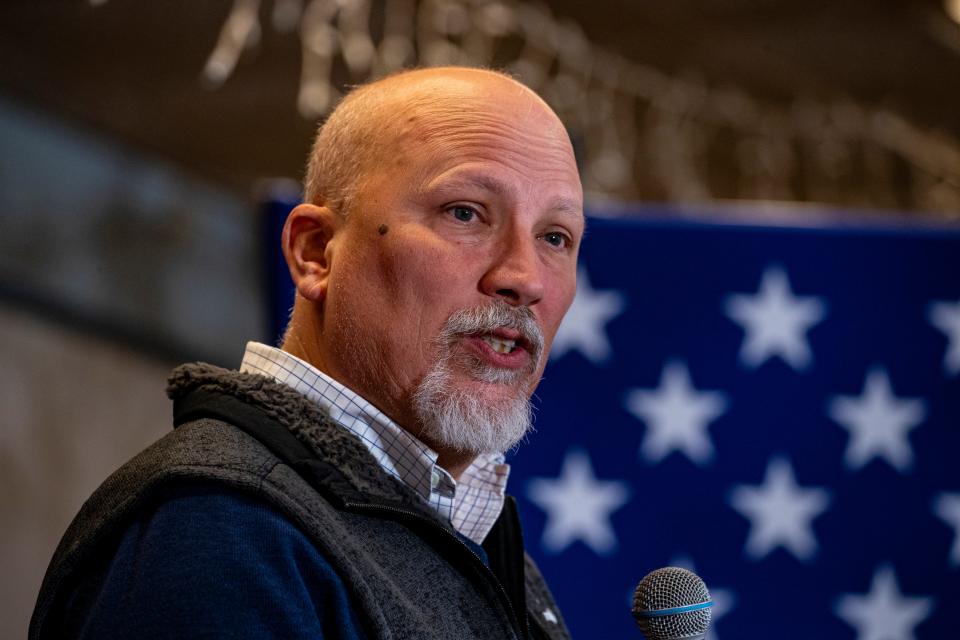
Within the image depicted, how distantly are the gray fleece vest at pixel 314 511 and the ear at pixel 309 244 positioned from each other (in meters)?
0.19

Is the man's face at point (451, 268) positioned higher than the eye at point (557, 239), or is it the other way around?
the eye at point (557, 239)

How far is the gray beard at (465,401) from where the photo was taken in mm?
1253

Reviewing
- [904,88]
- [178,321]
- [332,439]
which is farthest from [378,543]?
[904,88]

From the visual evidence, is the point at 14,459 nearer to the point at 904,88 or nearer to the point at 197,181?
the point at 197,181

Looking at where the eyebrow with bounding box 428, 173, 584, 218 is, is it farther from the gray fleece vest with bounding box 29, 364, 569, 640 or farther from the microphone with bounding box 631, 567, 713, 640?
the microphone with bounding box 631, 567, 713, 640

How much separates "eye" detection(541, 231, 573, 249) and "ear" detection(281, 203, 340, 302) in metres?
0.24

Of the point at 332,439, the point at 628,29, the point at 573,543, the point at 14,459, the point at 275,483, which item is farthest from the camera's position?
the point at 628,29

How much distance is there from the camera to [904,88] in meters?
5.35

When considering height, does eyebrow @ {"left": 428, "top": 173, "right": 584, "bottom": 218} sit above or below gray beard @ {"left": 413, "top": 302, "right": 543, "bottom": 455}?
above

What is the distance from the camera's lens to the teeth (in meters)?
→ 1.28

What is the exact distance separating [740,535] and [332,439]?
1494mm

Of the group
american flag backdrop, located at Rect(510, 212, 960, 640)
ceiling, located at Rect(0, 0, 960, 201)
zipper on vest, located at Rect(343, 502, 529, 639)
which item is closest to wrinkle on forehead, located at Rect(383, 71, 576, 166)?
zipper on vest, located at Rect(343, 502, 529, 639)

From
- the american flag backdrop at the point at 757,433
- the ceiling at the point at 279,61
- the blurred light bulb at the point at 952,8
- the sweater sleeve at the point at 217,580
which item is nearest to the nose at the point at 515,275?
the sweater sleeve at the point at 217,580

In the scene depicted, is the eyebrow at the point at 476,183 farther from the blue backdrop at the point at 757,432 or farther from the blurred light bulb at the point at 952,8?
the blurred light bulb at the point at 952,8
